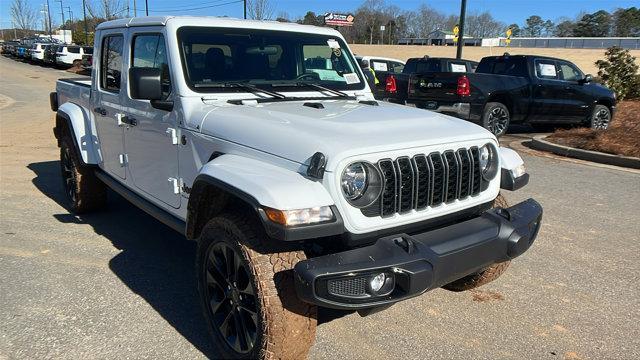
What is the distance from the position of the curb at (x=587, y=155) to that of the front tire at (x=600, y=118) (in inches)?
97.8

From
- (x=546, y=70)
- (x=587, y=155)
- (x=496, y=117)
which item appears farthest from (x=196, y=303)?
(x=546, y=70)

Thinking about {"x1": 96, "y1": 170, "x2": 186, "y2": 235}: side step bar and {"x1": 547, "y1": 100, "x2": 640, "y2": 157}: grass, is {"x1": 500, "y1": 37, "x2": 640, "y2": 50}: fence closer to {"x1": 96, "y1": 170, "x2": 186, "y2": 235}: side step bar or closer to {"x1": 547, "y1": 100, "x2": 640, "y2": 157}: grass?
{"x1": 547, "y1": 100, "x2": 640, "y2": 157}: grass

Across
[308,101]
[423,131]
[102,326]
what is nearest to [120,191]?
[102,326]

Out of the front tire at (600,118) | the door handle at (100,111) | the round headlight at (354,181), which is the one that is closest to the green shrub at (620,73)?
the front tire at (600,118)

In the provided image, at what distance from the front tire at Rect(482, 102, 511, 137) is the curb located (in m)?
0.78

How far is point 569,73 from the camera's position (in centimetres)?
1185

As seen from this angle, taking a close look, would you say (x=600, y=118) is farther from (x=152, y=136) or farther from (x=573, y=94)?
(x=152, y=136)

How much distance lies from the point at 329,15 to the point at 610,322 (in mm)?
56897

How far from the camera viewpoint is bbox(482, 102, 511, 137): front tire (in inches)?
425

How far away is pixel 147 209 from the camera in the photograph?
13.2ft

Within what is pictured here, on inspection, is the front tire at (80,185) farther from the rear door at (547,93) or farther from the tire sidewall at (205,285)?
the rear door at (547,93)

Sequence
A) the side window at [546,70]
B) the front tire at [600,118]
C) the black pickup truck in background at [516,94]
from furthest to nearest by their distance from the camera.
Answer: the front tire at [600,118]
the side window at [546,70]
the black pickup truck in background at [516,94]

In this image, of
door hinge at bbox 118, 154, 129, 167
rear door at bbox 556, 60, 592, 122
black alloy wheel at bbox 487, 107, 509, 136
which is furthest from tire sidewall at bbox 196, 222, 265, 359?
rear door at bbox 556, 60, 592, 122

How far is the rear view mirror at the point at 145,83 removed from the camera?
3.34 meters
